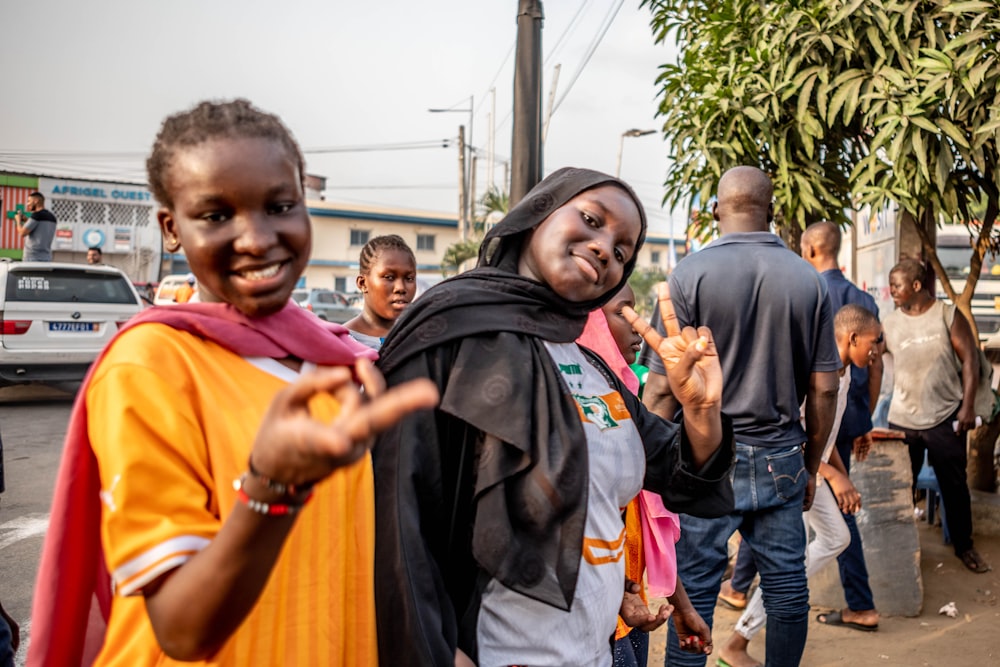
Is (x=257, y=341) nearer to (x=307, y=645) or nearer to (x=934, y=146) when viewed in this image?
(x=307, y=645)

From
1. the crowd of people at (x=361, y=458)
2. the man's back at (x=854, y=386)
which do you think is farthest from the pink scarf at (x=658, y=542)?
the man's back at (x=854, y=386)

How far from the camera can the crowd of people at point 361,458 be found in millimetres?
1000

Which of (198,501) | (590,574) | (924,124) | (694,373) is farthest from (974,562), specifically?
(198,501)

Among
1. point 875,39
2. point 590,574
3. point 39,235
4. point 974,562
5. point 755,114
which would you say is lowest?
point 974,562

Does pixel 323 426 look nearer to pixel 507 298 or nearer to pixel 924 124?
pixel 507 298

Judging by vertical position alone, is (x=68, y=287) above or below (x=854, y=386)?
above

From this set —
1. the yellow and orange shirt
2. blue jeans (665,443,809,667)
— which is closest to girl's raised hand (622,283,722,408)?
the yellow and orange shirt

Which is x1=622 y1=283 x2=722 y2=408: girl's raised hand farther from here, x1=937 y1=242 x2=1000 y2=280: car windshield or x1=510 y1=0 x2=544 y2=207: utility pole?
x1=937 y1=242 x2=1000 y2=280: car windshield

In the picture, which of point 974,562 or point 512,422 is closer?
point 512,422

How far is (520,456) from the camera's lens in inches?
58.7

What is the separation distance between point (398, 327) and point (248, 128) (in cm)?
54

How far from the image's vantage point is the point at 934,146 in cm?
450

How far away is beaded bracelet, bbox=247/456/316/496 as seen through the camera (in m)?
0.93

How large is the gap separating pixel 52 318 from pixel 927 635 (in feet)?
30.2
